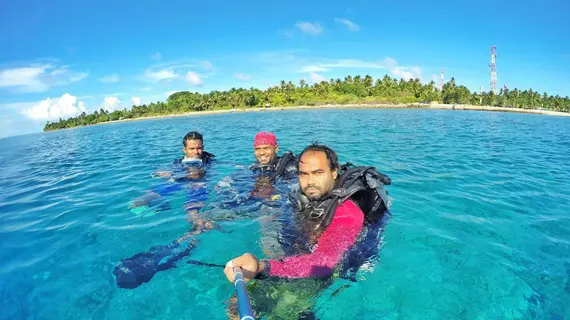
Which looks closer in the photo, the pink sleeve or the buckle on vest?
the pink sleeve

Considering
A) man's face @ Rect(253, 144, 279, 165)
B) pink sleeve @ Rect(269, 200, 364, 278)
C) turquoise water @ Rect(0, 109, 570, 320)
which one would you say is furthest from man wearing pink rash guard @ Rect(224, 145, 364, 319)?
man's face @ Rect(253, 144, 279, 165)

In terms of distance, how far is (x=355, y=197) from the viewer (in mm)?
4641

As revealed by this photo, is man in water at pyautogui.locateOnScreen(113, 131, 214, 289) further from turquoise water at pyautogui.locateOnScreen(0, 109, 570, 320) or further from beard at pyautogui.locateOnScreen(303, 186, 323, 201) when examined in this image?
beard at pyautogui.locateOnScreen(303, 186, 323, 201)

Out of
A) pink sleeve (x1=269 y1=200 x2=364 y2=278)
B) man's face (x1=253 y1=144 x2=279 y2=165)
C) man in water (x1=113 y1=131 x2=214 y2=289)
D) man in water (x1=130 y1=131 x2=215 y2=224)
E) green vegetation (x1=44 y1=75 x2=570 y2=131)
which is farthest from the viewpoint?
green vegetation (x1=44 y1=75 x2=570 y2=131)

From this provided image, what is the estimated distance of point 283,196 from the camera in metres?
6.65

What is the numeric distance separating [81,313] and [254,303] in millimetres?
2135

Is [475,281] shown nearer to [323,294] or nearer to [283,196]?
[323,294]

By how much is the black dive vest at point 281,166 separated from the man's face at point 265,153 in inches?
4.2

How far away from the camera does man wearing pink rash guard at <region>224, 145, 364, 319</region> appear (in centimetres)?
311

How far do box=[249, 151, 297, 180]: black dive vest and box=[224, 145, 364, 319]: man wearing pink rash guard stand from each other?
9.13ft

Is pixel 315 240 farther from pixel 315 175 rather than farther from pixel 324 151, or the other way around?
pixel 324 151

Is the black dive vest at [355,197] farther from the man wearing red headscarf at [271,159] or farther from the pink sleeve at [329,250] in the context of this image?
the man wearing red headscarf at [271,159]

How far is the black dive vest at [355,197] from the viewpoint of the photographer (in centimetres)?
402

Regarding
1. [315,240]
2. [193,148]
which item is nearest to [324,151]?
[315,240]
